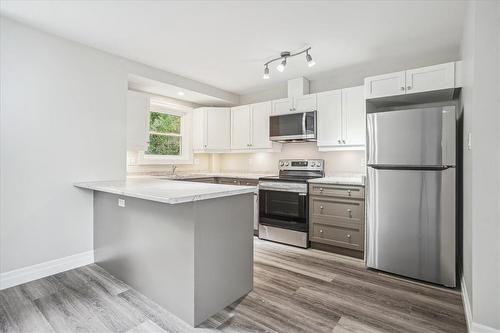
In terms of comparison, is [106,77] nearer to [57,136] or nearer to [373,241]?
[57,136]

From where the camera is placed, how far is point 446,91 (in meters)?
2.72

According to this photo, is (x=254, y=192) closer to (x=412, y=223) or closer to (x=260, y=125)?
(x=412, y=223)

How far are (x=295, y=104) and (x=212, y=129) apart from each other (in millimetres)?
1570

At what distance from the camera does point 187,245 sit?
1.85 meters

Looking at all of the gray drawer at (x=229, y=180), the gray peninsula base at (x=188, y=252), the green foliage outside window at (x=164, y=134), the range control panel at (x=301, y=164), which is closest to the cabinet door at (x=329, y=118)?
the range control panel at (x=301, y=164)

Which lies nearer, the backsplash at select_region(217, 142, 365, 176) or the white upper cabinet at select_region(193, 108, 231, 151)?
the backsplash at select_region(217, 142, 365, 176)

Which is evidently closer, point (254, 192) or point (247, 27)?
point (247, 27)

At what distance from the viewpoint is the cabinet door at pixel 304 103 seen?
3.83 metres

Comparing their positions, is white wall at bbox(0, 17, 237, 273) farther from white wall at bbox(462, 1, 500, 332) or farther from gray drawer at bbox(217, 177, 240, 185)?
white wall at bbox(462, 1, 500, 332)

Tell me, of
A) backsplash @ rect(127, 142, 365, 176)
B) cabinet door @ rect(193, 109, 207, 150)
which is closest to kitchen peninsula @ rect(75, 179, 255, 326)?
backsplash @ rect(127, 142, 365, 176)

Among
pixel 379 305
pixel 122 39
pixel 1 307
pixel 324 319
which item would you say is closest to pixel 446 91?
pixel 379 305

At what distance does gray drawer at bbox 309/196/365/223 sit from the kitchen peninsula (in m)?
1.38

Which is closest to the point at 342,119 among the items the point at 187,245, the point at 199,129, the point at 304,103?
the point at 304,103

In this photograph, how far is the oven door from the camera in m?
3.52
